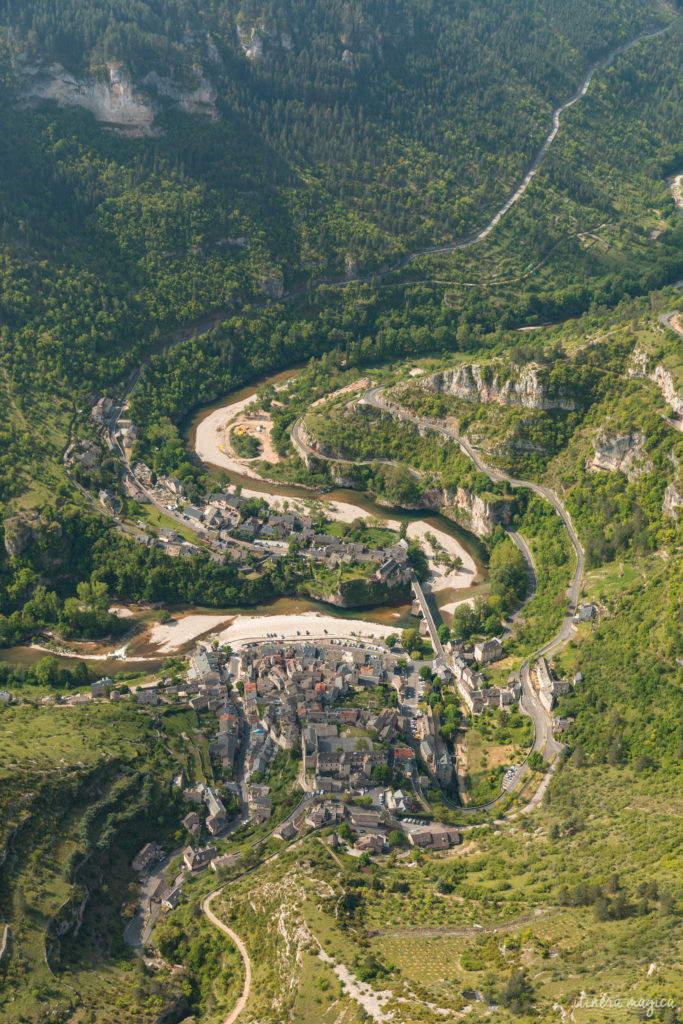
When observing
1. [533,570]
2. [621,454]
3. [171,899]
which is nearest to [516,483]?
[621,454]

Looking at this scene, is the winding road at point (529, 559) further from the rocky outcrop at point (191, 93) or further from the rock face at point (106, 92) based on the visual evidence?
the rocky outcrop at point (191, 93)

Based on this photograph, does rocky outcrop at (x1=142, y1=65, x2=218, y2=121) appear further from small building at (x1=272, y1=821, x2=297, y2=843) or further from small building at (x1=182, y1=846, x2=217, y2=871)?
small building at (x1=182, y1=846, x2=217, y2=871)

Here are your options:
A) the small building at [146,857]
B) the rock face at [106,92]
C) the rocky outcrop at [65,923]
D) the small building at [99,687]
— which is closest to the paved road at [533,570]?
the small building at [146,857]

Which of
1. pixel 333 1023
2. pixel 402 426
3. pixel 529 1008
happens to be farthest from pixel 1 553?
pixel 529 1008

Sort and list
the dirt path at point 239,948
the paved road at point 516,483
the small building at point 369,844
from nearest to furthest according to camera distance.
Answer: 1. the dirt path at point 239,948
2. the small building at point 369,844
3. the paved road at point 516,483

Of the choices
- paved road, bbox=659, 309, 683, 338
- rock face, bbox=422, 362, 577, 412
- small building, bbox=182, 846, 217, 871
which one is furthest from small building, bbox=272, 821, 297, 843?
paved road, bbox=659, 309, 683, 338
